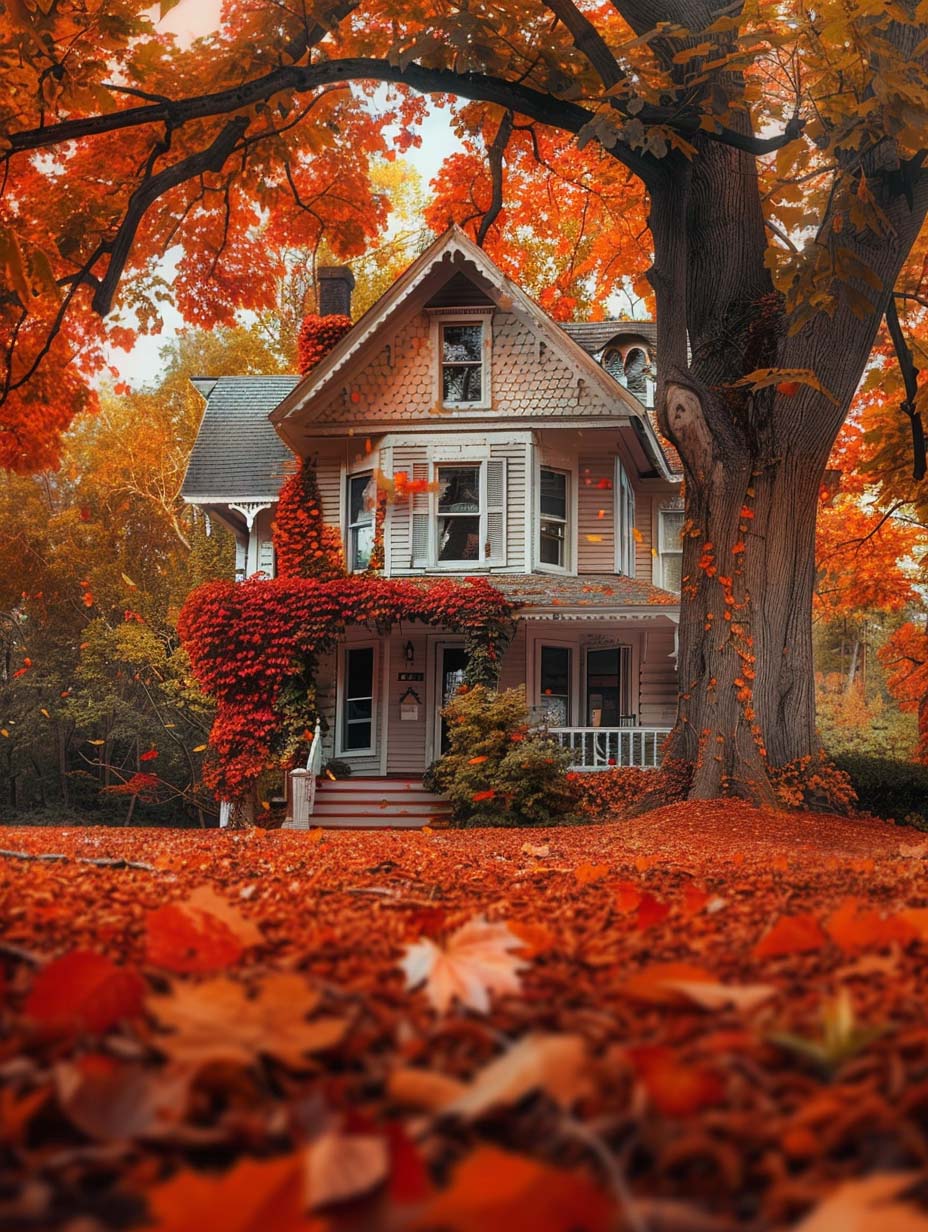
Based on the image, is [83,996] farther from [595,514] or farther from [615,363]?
[615,363]

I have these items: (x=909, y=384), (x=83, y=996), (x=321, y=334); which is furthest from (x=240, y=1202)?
(x=321, y=334)

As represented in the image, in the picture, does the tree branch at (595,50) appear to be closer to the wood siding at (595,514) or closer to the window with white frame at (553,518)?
the window with white frame at (553,518)

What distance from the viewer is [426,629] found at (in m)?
19.7

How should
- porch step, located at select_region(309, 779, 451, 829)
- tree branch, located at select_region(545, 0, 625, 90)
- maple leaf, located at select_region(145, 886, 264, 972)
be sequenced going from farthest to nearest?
1. porch step, located at select_region(309, 779, 451, 829)
2. tree branch, located at select_region(545, 0, 625, 90)
3. maple leaf, located at select_region(145, 886, 264, 972)

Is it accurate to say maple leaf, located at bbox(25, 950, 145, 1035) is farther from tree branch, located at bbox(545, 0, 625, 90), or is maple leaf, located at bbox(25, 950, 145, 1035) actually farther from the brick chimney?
the brick chimney

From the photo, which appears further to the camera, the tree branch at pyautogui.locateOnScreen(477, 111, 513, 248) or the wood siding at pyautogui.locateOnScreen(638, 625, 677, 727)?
the wood siding at pyautogui.locateOnScreen(638, 625, 677, 727)

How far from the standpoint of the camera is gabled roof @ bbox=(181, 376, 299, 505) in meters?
21.9

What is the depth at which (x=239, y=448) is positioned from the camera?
22875mm

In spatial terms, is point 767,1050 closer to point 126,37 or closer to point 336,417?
point 126,37

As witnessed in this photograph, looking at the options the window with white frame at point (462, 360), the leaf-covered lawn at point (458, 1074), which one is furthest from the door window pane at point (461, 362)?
the leaf-covered lawn at point (458, 1074)

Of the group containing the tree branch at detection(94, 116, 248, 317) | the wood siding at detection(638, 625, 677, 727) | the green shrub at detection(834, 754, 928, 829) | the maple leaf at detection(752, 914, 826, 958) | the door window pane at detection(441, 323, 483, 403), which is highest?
the door window pane at detection(441, 323, 483, 403)

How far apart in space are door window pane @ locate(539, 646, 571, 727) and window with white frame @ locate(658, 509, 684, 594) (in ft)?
14.0

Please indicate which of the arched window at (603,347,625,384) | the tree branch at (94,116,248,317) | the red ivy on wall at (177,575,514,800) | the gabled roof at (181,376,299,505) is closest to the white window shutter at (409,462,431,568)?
the red ivy on wall at (177,575,514,800)

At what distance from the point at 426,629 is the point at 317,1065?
1820 cm
